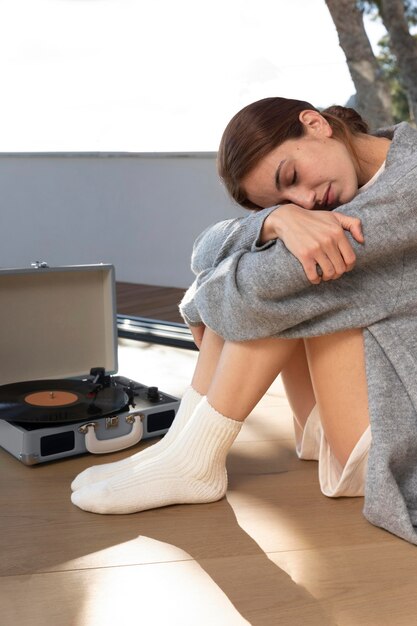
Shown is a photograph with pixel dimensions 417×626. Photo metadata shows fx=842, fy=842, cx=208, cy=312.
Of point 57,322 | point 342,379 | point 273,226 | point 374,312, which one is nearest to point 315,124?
point 273,226

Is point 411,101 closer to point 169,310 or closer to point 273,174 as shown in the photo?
point 273,174

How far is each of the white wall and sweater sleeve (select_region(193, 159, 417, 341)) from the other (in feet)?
7.52

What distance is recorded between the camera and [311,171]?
1480mm

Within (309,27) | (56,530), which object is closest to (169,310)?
(309,27)

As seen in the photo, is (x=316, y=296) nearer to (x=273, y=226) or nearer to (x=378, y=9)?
(x=273, y=226)

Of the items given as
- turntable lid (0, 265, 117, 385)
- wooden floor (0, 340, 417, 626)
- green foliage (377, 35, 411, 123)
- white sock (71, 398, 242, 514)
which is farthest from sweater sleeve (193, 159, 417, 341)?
green foliage (377, 35, 411, 123)

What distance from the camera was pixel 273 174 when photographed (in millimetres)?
1493

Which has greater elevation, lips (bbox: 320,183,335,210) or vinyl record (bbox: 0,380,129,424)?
lips (bbox: 320,183,335,210)

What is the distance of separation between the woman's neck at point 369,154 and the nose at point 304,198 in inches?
4.3

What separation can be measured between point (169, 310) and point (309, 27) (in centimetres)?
144

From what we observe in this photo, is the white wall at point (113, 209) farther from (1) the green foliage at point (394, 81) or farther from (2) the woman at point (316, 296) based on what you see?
(2) the woman at point (316, 296)

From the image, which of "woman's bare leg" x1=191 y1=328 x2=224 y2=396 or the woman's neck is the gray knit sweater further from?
"woman's bare leg" x1=191 y1=328 x2=224 y2=396

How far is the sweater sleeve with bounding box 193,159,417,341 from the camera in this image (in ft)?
4.46

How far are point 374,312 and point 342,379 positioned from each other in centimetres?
13
